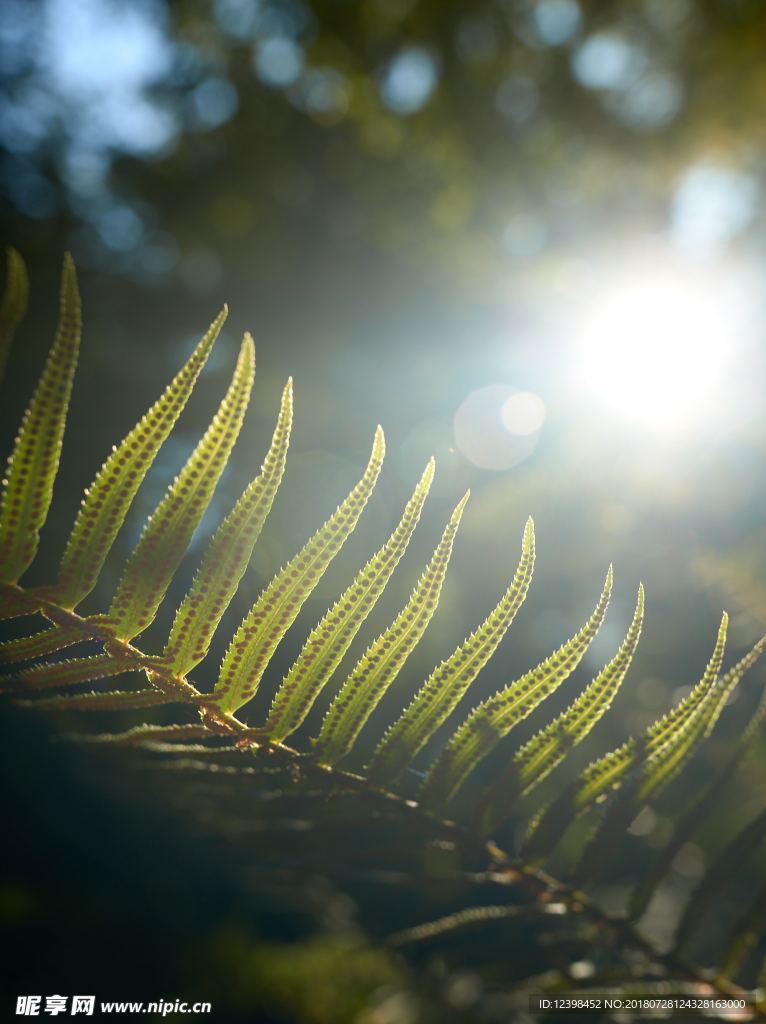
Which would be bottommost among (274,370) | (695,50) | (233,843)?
(233,843)

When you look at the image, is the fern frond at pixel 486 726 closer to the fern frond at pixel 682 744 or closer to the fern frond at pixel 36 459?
the fern frond at pixel 682 744

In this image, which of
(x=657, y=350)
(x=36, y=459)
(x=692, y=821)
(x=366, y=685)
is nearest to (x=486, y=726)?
(x=366, y=685)

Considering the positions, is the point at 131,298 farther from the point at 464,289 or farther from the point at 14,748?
the point at 14,748

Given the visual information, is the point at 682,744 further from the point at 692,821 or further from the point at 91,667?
the point at 91,667

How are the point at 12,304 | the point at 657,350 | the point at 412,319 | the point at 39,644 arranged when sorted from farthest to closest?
the point at 412,319
the point at 657,350
the point at 39,644
the point at 12,304

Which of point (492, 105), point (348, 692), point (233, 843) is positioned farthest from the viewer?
point (492, 105)

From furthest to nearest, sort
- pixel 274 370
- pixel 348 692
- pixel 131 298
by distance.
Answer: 1. pixel 131 298
2. pixel 274 370
3. pixel 348 692

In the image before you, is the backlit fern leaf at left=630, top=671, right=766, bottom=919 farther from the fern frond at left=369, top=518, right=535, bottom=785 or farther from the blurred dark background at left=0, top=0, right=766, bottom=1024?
the blurred dark background at left=0, top=0, right=766, bottom=1024

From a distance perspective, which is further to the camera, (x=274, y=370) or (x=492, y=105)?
(x=492, y=105)

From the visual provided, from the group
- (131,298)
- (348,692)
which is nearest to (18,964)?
(348,692)
